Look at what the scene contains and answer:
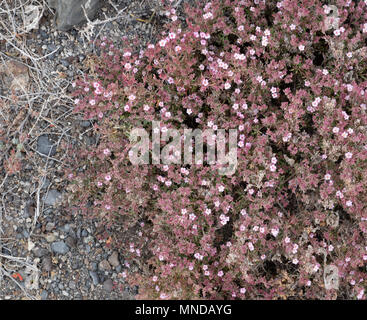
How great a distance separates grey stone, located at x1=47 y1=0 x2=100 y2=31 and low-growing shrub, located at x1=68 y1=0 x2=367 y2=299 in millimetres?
642

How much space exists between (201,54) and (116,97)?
3.40ft

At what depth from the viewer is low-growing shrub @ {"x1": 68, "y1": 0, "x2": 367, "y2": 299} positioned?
13.3 feet

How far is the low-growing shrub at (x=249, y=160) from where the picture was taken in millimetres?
4062

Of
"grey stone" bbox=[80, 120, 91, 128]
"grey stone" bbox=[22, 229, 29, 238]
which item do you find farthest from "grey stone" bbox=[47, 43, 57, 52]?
"grey stone" bbox=[22, 229, 29, 238]

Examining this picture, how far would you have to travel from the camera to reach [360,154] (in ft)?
12.9

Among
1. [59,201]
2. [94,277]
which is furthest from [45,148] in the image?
[94,277]

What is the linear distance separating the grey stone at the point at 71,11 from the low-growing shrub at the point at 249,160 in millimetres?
642

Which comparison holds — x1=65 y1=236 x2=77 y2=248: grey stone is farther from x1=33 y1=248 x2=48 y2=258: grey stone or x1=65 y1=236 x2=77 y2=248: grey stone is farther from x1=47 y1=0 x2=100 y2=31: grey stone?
x1=47 y1=0 x2=100 y2=31: grey stone

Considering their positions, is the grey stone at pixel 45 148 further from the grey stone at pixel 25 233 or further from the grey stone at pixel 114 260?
the grey stone at pixel 114 260

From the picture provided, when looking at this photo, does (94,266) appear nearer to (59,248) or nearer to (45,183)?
(59,248)

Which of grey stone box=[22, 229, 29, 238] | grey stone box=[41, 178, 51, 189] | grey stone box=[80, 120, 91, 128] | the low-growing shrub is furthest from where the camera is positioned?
grey stone box=[80, 120, 91, 128]

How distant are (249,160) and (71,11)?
2565 mm

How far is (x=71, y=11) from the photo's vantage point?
4809 mm

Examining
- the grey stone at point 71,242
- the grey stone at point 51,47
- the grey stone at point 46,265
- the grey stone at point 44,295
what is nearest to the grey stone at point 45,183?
the grey stone at point 71,242
